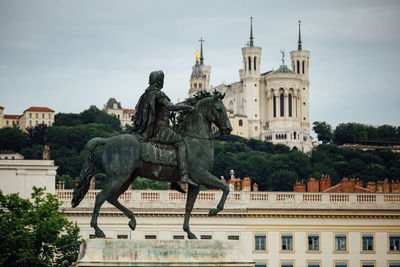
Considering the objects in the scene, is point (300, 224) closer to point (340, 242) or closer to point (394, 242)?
point (340, 242)

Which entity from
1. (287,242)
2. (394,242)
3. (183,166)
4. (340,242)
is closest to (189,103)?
(183,166)

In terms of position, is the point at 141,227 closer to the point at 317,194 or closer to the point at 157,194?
the point at 157,194

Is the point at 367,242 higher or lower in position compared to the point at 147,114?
lower

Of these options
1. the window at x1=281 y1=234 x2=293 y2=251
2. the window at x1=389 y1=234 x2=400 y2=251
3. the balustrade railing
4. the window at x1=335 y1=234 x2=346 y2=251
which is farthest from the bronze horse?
the window at x1=389 y1=234 x2=400 y2=251

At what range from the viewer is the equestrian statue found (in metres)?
21.9

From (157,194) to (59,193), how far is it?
197 inches

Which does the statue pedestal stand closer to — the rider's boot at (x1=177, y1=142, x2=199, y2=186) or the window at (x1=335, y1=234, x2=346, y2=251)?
the rider's boot at (x1=177, y1=142, x2=199, y2=186)

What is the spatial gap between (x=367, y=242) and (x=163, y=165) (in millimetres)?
37869

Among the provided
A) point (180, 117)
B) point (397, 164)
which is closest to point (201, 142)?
point (180, 117)

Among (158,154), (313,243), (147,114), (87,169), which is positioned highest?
(147,114)

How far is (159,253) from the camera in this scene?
68.7 feet

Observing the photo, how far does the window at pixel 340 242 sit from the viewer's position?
58.1 meters

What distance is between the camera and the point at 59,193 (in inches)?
2239

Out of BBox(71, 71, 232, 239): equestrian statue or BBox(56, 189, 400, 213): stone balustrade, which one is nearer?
BBox(71, 71, 232, 239): equestrian statue
